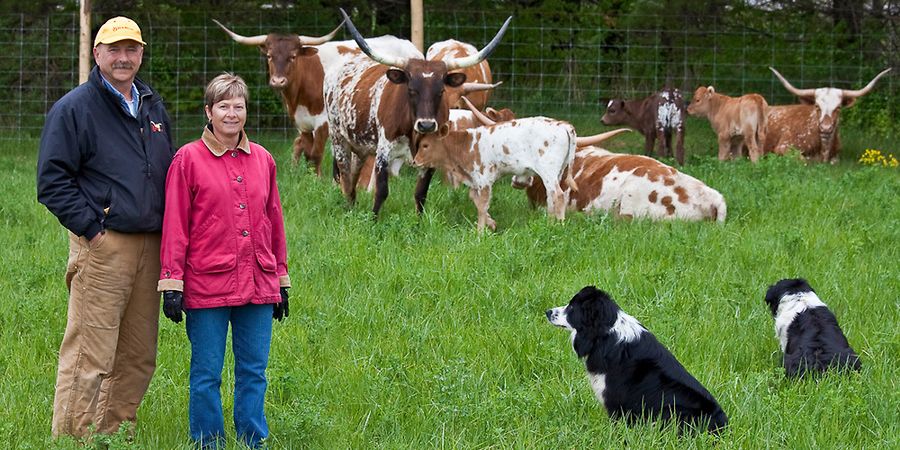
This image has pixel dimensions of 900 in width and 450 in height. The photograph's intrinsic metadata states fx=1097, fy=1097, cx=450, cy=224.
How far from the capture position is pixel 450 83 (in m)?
10.6

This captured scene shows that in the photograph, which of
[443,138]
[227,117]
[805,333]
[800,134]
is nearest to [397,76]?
[443,138]

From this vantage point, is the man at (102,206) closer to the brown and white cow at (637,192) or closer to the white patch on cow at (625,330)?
A: the white patch on cow at (625,330)

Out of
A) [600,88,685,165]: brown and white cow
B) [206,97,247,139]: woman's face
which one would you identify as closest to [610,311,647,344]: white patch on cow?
[206,97,247,139]: woman's face

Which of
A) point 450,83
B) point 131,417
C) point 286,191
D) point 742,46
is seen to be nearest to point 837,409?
point 131,417

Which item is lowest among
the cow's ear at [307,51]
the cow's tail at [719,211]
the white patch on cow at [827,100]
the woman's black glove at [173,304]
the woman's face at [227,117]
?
the woman's black glove at [173,304]

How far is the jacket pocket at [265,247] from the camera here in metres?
4.73

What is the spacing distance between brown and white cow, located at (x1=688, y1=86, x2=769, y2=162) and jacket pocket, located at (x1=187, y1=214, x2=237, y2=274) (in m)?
11.9

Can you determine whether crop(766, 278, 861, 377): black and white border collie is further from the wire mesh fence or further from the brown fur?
the wire mesh fence

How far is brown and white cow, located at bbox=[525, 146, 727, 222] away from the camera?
1009 cm

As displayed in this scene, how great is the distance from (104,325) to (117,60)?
113 cm

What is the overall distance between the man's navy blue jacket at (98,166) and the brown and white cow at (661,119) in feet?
37.5

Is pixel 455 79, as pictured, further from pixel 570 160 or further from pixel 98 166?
pixel 98 166

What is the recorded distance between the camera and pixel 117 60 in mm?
4664

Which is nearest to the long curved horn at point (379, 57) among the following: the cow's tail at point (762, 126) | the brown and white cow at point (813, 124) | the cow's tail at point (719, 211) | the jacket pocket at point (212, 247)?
the cow's tail at point (719, 211)
